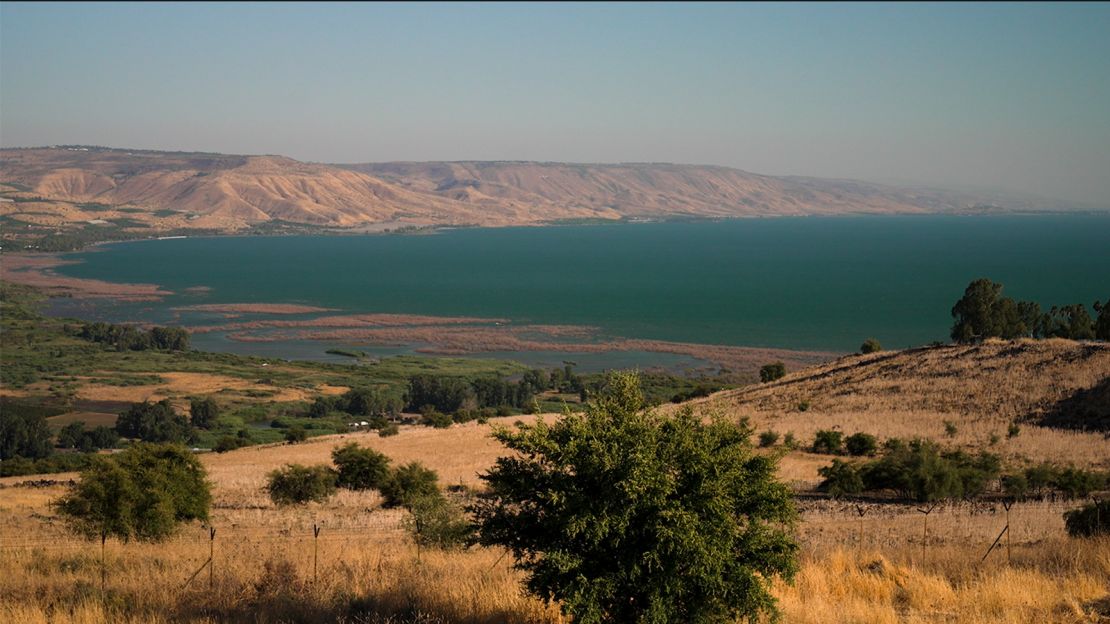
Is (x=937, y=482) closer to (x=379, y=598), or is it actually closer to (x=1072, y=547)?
(x=1072, y=547)

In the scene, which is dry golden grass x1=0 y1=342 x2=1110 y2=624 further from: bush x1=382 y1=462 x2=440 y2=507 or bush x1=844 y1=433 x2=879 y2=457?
bush x1=844 y1=433 x2=879 y2=457

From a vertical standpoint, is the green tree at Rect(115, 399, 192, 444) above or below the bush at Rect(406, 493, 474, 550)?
below

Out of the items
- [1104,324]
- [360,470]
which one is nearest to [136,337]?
[360,470]

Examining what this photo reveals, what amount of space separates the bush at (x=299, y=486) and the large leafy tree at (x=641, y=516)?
1887cm

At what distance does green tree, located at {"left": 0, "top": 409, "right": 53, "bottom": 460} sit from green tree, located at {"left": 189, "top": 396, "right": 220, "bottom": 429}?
31.7 feet

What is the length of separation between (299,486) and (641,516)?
805 inches

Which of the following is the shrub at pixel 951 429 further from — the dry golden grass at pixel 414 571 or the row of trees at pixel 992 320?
the row of trees at pixel 992 320

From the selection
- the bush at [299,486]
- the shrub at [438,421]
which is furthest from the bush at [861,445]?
the shrub at [438,421]

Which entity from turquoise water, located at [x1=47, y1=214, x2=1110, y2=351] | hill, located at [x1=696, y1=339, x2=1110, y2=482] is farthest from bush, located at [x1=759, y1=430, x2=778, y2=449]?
turquoise water, located at [x1=47, y1=214, x2=1110, y2=351]

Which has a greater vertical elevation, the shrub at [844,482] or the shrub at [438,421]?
the shrub at [844,482]

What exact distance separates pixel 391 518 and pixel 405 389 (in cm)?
5338

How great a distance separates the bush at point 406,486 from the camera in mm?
25703

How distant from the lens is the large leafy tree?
8.40 meters

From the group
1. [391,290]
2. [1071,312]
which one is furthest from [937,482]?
[391,290]
